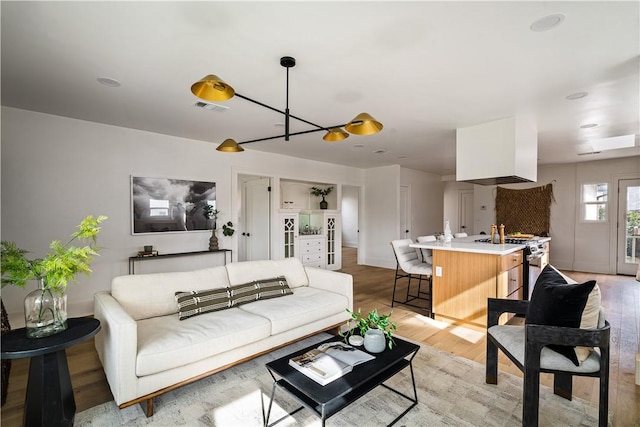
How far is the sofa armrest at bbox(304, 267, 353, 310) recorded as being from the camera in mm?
3305

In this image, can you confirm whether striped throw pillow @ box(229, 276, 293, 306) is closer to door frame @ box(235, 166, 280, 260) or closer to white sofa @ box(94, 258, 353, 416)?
white sofa @ box(94, 258, 353, 416)

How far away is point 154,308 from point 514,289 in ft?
13.0

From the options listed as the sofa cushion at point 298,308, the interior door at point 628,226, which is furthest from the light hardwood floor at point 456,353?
the interior door at point 628,226

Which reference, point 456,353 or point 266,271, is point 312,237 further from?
point 456,353

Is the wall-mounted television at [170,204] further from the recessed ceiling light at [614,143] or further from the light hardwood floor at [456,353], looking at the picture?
the recessed ceiling light at [614,143]

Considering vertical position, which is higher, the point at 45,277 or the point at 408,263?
the point at 45,277

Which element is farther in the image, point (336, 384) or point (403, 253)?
point (403, 253)

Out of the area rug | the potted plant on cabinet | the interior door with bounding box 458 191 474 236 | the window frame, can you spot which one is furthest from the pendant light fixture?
the interior door with bounding box 458 191 474 236

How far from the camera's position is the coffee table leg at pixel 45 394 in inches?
68.4

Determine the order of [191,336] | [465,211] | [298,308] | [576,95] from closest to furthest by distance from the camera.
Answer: [191,336]
[298,308]
[576,95]
[465,211]

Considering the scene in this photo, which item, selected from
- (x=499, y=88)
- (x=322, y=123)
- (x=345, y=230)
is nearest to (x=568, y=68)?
(x=499, y=88)

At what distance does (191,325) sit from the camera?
2.41 m

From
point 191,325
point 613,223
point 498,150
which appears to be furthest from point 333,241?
point 613,223

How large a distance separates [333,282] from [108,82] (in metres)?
2.85
